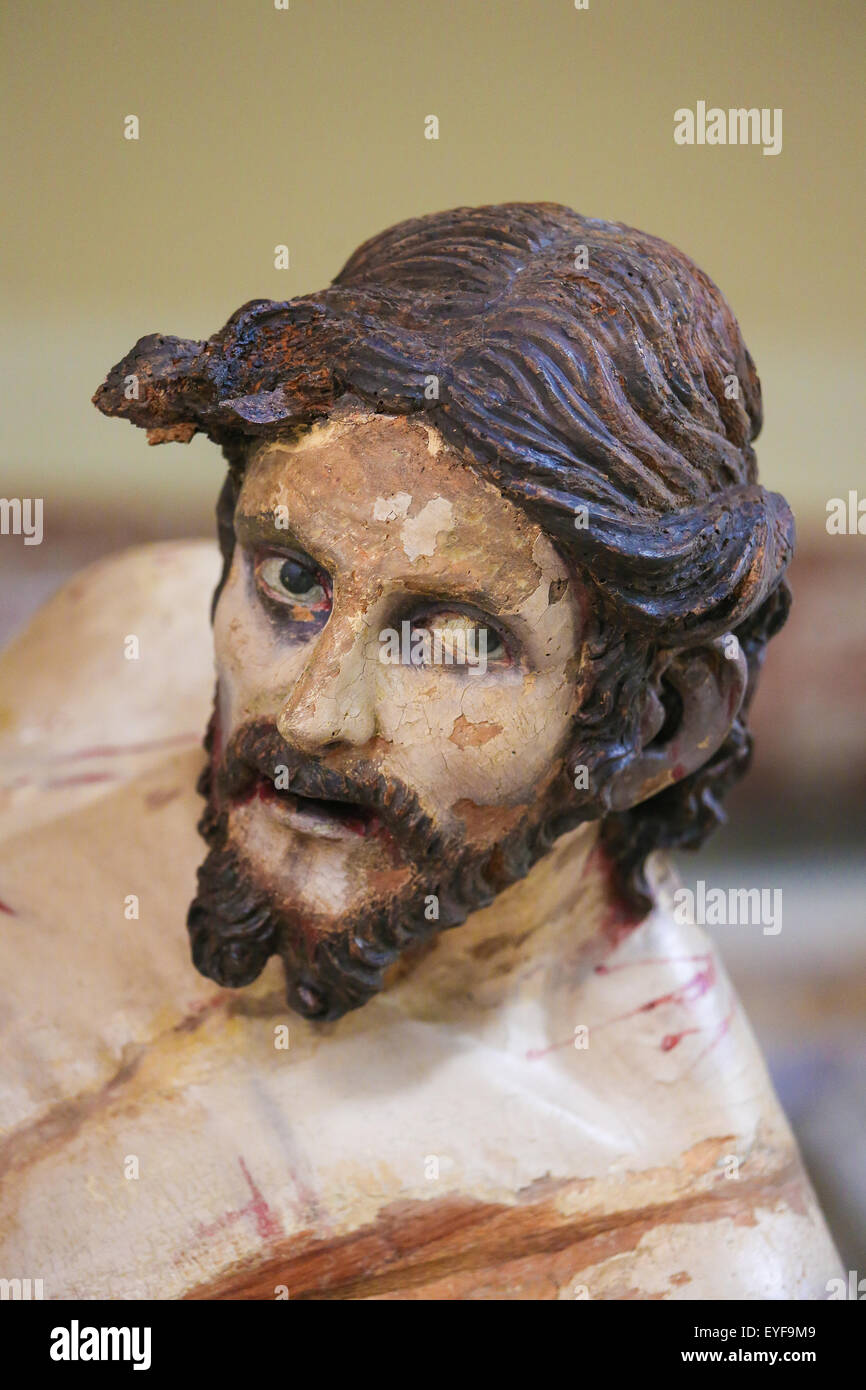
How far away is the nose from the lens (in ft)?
5.69

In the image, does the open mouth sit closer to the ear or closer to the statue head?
the statue head

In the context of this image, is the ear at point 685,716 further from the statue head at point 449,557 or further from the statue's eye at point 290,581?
the statue's eye at point 290,581

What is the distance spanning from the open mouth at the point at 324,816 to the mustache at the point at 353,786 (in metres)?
0.01

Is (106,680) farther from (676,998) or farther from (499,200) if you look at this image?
(499,200)

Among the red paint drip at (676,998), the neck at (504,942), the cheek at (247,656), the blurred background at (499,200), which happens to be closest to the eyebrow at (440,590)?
the cheek at (247,656)

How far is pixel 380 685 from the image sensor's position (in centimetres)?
177

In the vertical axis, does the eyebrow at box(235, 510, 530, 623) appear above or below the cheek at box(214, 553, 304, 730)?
above

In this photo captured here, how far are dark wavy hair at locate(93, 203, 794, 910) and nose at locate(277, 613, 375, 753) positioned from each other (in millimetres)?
251

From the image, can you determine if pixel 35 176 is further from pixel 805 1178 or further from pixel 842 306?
pixel 805 1178

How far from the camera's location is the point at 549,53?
2.73 m

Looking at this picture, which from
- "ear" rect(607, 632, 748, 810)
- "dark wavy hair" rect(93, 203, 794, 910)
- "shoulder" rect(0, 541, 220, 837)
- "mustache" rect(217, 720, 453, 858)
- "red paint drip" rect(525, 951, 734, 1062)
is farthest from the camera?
"shoulder" rect(0, 541, 220, 837)

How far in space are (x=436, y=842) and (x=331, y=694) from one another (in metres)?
0.23

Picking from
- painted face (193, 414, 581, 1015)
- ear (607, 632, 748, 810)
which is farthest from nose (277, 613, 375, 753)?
ear (607, 632, 748, 810)

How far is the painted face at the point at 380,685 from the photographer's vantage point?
1.72m
